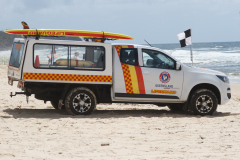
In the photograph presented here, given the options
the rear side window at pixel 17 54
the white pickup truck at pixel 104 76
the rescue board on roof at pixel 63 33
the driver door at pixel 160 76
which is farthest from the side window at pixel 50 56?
the driver door at pixel 160 76

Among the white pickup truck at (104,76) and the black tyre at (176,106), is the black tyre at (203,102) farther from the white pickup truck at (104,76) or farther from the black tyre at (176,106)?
the black tyre at (176,106)

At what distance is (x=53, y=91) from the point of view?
9.64m

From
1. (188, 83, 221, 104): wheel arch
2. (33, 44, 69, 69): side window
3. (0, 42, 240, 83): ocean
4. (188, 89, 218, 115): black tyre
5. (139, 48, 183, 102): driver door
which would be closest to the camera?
(33, 44, 69, 69): side window

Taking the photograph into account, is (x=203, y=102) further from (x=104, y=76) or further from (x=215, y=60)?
(x=215, y=60)

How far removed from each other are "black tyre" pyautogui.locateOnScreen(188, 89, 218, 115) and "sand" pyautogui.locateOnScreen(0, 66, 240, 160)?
221 millimetres

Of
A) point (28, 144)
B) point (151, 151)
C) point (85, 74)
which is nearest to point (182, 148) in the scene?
point (151, 151)

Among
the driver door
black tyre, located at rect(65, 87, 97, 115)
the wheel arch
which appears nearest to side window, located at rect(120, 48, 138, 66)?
the driver door

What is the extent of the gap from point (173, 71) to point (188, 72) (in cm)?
35

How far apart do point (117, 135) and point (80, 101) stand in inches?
90.8

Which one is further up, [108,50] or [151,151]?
[108,50]

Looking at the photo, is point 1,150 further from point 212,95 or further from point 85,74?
point 212,95

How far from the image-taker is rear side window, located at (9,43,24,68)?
30.8 feet

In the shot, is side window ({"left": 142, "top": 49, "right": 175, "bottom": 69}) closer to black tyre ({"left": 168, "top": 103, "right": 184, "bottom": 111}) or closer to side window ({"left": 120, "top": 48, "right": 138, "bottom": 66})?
side window ({"left": 120, "top": 48, "right": 138, "bottom": 66})

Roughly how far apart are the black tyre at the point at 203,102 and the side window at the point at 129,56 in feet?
5.13
